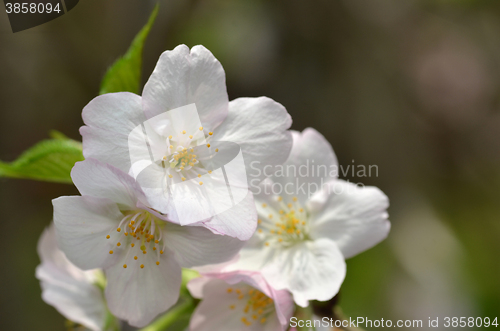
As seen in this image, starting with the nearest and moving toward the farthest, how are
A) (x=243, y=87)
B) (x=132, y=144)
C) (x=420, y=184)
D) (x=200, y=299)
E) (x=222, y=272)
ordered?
(x=132, y=144) < (x=222, y=272) < (x=200, y=299) < (x=243, y=87) < (x=420, y=184)

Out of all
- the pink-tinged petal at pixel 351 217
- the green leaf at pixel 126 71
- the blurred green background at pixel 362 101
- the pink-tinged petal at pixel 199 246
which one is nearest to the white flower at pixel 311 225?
the pink-tinged petal at pixel 351 217

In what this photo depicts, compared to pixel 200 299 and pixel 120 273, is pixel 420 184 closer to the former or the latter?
pixel 200 299

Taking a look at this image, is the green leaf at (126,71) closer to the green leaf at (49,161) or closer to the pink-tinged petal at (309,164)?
the green leaf at (49,161)

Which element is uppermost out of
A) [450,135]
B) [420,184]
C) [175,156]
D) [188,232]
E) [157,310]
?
[175,156]

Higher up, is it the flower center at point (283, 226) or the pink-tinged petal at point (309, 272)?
the flower center at point (283, 226)

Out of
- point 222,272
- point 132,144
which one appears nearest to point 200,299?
point 222,272

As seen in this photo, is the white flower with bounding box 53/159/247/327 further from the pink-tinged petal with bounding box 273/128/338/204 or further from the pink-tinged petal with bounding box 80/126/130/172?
the pink-tinged petal with bounding box 273/128/338/204
